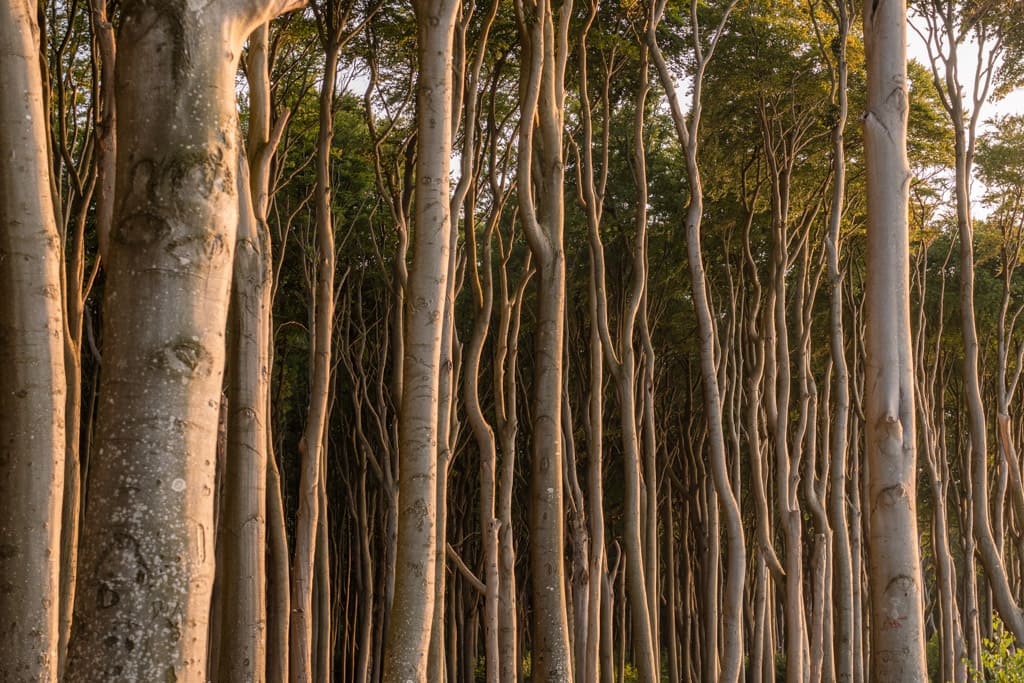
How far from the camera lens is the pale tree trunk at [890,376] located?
441 centimetres

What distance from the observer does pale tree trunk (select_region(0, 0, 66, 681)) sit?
447 centimetres

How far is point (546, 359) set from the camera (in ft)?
26.3

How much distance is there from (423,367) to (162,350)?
10.5ft

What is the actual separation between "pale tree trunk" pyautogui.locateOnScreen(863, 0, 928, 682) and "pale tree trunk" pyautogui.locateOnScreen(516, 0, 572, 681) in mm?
3385

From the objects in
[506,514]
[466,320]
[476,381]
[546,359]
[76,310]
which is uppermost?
[466,320]

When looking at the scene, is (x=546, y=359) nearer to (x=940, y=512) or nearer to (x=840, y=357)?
(x=840, y=357)

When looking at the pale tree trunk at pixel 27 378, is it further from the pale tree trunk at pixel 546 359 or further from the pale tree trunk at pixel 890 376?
the pale tree trunk at pixel 546 359

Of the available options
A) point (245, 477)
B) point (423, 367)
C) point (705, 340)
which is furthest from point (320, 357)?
point (423, 367)

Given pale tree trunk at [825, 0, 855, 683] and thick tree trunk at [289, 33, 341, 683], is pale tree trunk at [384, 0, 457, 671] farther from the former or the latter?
pale tree trunk at [825, 0, 855, 683]

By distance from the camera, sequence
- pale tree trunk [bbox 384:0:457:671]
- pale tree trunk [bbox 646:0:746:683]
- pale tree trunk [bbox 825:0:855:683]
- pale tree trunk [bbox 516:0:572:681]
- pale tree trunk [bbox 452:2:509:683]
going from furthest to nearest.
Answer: pale tree trunk [bbox 825:0:855:683] < pale tree trunk [bbox 646:0:746:683] < pale tree trunk [bbox 452:2:509:683] < pale tree trunk [bbox 516:0:572:681] < pale tree trunk [bbox 384:0:457:671]

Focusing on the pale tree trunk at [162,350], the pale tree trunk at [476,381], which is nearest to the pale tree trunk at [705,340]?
the pale tree trunk at [476,381]

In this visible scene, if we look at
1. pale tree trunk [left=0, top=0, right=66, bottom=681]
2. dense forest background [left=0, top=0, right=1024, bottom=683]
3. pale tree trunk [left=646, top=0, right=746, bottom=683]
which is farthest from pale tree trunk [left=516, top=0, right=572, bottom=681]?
pale tree trunk [left=0, top=0, right=66, bottom=681]

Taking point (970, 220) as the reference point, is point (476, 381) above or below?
below

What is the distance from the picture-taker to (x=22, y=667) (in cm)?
444
